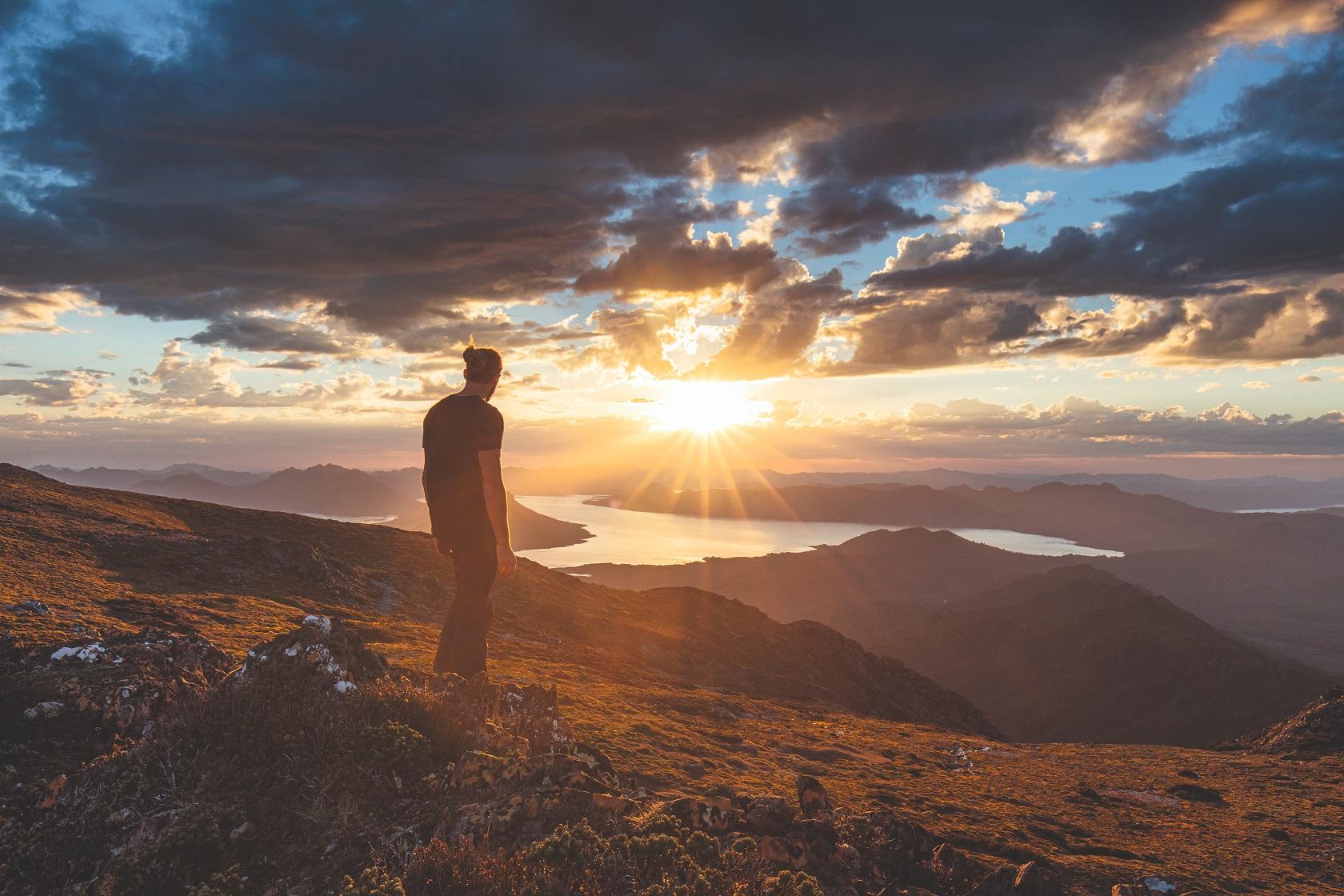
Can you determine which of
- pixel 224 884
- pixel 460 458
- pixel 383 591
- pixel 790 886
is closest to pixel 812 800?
pixel 790 886

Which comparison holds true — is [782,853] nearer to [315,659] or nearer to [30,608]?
[315,659]

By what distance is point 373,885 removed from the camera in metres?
3.74

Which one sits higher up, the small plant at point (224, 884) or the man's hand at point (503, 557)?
the man's hand at point (503, 557)

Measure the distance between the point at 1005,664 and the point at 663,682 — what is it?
9198 centimetres

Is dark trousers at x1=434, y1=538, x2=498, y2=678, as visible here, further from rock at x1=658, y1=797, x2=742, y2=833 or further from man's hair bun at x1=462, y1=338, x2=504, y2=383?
rock at x1=658, y1=797, x2=742, y2=833

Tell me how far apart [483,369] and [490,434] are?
76 centimetres

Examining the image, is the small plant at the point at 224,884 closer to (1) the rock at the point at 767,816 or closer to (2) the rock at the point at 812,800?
(1) the rock at the point at 767,816

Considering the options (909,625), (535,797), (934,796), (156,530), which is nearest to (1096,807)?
(934,796)

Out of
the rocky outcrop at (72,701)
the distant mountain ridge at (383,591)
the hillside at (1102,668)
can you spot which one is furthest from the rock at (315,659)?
the hillside at (1102,668)

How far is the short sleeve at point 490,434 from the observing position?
6391 millimetres

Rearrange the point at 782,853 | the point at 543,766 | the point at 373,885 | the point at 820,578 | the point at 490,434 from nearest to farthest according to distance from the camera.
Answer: the point at 373,885 → the point at 782,853 → the point at 543,766 → the point at 490,434 → the point at 820,578

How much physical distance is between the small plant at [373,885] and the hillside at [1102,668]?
229 ft

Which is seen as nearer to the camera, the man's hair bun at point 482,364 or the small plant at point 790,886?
the small plant at point 790,886

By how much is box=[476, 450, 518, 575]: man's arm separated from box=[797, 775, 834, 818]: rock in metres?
3.29
